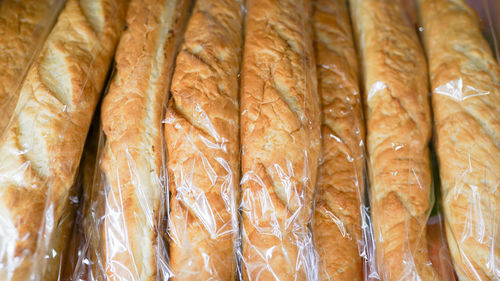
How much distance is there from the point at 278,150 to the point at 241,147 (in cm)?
16

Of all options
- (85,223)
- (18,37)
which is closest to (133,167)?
(85,223)

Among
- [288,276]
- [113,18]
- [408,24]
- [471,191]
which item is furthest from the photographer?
[408,24]

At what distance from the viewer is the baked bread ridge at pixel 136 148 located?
52.2 inches

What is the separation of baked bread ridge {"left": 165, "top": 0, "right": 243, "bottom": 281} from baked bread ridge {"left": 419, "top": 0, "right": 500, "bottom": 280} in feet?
2.82

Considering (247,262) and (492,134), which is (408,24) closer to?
(492,134)

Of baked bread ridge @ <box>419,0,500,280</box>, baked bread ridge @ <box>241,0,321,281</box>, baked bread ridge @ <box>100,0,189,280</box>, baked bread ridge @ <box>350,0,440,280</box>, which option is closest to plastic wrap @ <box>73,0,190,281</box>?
baked bread ridge @ <box>100,0,189,280</box>

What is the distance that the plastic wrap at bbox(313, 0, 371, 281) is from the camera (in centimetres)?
142

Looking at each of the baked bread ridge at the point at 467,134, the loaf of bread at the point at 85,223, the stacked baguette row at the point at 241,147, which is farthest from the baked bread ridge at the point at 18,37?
the baked bread ridge at the point at 467,134

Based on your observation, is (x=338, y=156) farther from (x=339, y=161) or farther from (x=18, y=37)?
(x=18, y=37)

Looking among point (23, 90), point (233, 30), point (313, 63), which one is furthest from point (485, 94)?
point (23, 90)

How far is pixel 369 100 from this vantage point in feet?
5.41

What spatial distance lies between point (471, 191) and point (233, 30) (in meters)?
1.16

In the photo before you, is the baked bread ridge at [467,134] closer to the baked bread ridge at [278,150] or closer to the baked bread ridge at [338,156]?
the baked bread ridge at [338,156]

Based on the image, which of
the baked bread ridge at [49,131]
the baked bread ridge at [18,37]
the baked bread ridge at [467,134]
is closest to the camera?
the baked bread ridge at [49,131]
